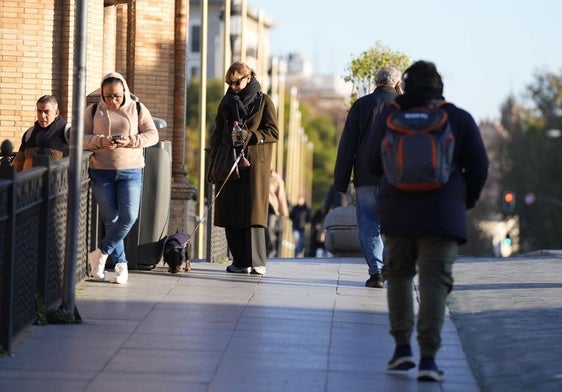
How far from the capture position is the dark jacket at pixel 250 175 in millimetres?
14117

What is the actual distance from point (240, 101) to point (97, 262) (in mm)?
2080

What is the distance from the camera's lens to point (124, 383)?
8219mm

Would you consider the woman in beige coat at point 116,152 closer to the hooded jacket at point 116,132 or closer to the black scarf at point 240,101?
the hooded jacket at point 116,132

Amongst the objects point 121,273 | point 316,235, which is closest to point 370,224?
point 121,273

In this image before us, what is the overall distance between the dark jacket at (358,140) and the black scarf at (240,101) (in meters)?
1.20

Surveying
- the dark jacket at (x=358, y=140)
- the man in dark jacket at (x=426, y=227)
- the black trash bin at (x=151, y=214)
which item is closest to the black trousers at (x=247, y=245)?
the black trash bin at (x=151, y=214)

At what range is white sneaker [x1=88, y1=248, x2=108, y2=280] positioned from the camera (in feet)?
42.8

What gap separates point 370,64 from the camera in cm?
2342

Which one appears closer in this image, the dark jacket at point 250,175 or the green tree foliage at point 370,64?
the dark jacket at point 250,175

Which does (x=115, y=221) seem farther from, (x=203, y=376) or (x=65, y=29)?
(x=65, y=29)

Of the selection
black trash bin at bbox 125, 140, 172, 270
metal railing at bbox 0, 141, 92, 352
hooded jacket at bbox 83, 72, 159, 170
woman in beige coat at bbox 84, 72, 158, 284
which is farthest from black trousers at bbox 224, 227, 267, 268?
metal railing at bbox 0, 141, 92, 352

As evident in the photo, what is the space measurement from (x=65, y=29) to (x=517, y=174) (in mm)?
64410

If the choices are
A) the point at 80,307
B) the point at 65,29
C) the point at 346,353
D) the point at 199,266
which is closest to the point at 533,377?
the point at 346,353

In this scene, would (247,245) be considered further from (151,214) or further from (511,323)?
(511,323)
